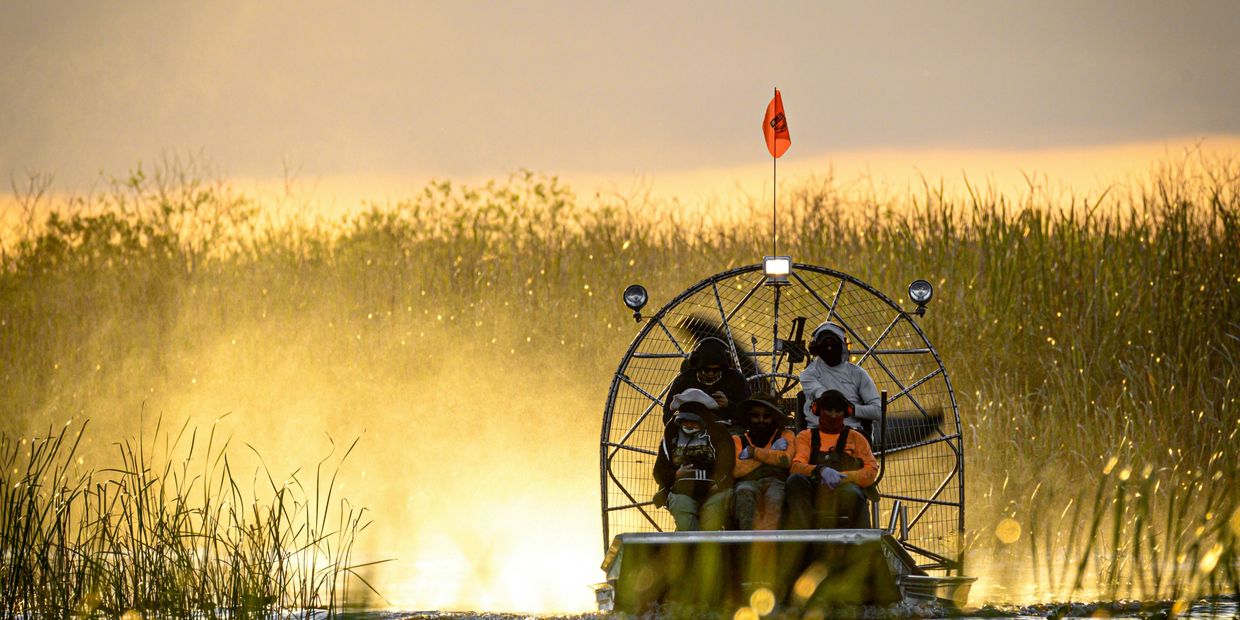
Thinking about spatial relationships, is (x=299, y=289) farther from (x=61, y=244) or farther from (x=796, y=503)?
(x=796, y=503)

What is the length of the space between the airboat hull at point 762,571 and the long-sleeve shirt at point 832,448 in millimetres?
860

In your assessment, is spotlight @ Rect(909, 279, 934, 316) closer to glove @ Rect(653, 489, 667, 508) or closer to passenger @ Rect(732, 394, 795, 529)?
passenger @ Rect(732, 394, 795, 529)

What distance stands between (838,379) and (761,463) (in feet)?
3.32

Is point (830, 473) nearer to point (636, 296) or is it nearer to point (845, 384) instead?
point (845, 384)

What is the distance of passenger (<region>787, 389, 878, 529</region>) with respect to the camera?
32.4 feet

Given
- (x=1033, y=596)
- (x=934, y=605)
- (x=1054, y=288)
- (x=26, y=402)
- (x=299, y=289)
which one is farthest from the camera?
(x=299, y=289)

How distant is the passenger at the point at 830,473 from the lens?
9.88 metres

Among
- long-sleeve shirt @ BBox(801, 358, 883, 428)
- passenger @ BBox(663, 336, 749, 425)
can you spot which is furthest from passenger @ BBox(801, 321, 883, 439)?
passenger @ BBox(663, 336, 749, 425)

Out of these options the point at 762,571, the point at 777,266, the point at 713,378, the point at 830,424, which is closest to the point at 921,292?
the point at 777,266

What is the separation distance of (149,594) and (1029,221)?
15.3 metres

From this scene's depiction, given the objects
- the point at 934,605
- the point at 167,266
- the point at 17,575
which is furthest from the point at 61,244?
the point at 934,605

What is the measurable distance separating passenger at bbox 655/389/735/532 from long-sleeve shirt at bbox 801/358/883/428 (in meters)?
0.85

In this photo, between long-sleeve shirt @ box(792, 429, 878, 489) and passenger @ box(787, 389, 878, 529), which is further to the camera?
long-sleeve shirt @ box(792, 429, 878, 489)

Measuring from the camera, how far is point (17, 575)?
8523 millimetres
